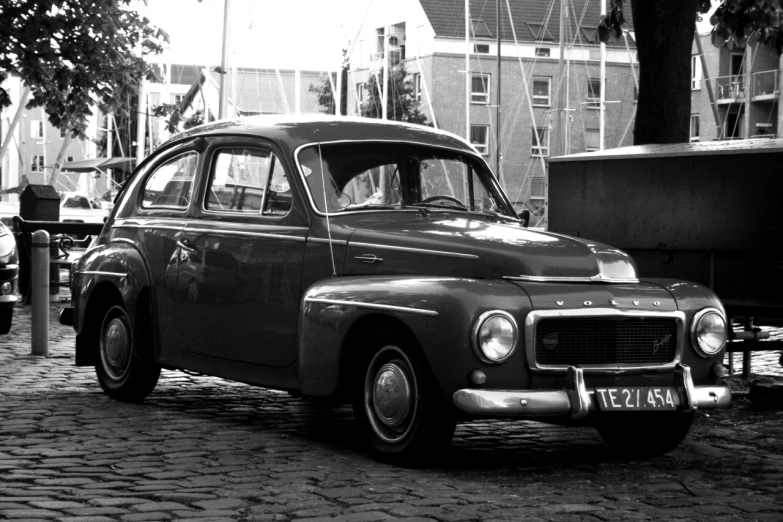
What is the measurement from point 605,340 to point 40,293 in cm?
734

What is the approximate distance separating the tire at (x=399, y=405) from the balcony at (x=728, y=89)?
46.5 metres

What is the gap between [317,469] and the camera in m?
6.54

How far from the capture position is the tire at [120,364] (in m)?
9.08

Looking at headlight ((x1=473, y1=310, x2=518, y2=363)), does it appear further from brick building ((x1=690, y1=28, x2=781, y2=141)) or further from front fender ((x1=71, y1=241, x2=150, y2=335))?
brick building ((x1=690, y1=28, x2=781, y2=141))

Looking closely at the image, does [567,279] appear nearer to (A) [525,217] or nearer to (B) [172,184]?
(A) [525,217]

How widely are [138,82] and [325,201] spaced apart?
19.6m

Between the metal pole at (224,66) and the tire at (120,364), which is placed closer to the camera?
the tire at (120,364)

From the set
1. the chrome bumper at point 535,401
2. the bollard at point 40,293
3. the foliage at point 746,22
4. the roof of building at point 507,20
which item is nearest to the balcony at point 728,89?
the roof of building at point 507,20

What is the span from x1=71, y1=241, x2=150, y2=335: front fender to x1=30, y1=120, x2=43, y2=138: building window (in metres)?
93.4

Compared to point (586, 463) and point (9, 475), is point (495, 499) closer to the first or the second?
point (586, 463)

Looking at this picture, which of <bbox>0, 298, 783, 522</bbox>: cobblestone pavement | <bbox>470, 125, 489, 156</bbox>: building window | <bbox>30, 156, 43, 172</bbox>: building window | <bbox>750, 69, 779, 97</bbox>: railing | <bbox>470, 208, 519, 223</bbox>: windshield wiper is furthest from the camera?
<bbox>30, 156, 43, 172</bbox>: building window

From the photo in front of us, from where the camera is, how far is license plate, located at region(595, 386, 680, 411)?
6426mm

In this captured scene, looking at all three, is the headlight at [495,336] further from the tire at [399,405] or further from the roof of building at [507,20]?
the roof of building at [507,20]

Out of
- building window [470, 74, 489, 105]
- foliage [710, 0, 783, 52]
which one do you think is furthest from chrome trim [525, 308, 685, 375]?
building window [470, 74, 489, 105]
